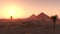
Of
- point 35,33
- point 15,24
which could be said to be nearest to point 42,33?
point 35,33

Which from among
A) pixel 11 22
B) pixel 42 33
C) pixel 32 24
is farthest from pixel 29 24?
pixel 42 33

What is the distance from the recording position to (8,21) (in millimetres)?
94000

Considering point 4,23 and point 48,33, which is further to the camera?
point 4,23

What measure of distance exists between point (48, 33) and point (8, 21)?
31.0m

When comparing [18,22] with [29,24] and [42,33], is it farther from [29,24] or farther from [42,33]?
[42,33]

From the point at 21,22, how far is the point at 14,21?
5.33 metres

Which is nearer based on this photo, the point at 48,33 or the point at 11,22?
the point at 48,33

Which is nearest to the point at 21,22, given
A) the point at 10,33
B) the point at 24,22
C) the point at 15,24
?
the point at 24,22

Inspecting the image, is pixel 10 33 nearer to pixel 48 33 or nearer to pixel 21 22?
pixel 48 33

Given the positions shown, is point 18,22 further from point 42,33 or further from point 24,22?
point 42,33

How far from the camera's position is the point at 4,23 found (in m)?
93.9

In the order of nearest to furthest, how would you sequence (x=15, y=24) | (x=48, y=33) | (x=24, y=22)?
(x=48, y=33) → (x=15, y=24) → (x=24, y=22)

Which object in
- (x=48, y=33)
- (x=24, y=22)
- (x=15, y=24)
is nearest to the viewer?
(x=48, y=33)

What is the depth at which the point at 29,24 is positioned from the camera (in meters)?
95.6
